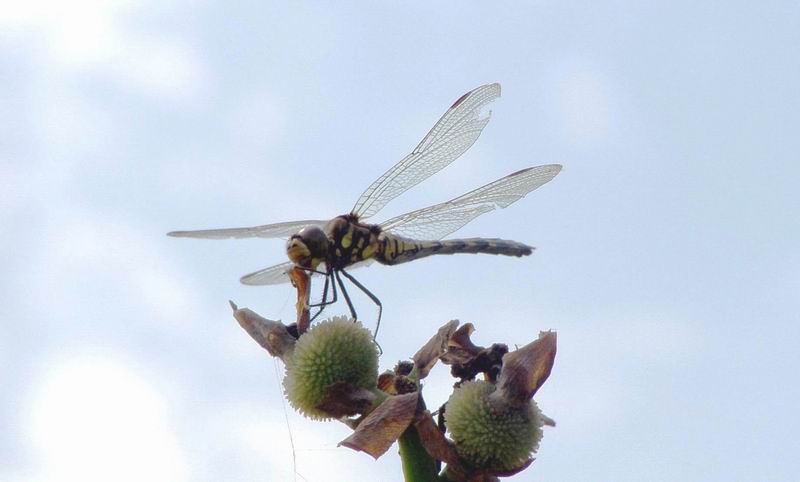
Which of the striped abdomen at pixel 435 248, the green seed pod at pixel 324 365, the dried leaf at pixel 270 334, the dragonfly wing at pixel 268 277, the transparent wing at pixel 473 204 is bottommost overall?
the green seed pod at pixel 324 365

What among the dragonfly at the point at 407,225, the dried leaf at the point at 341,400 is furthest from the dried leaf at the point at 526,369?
the dragonfly at the point at 407,225

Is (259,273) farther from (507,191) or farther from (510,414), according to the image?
(510,414)

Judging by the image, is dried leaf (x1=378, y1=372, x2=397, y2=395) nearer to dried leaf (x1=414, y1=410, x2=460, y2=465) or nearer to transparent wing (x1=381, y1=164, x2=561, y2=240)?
dried leaf (x1=414, y1=410, x2=460, y2=465)

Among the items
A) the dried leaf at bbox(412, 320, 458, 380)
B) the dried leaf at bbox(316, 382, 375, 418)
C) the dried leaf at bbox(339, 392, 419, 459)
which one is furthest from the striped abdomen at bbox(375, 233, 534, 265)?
the dried leaf at bbox(339, 392, 419, 459)

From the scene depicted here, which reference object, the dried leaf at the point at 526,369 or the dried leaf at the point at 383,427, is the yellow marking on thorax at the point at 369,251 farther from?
the dried leaf at the point at 383,427

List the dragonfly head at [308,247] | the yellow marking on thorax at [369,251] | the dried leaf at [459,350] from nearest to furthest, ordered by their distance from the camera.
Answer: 1. the dried leaf at [459,350]
2. the dragonfly head at [308,247]
3. the yellow marking on thorax at [369,251]

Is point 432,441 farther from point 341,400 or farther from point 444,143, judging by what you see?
point 444,143

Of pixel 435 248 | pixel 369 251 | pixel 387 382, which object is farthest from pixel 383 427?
pixel 435 248
